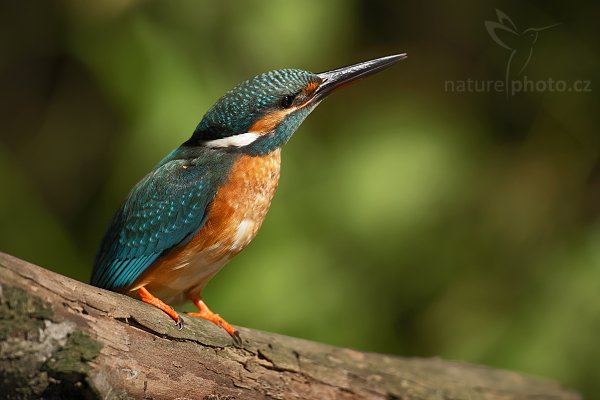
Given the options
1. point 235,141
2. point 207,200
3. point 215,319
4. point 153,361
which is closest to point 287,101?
point 235,141

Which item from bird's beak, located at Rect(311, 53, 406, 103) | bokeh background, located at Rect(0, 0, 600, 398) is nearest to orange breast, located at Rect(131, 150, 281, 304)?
bird's beak, located at Rect(311, 53, 406, 103)

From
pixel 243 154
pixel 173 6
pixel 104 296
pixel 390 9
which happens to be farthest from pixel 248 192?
pixel 390 9

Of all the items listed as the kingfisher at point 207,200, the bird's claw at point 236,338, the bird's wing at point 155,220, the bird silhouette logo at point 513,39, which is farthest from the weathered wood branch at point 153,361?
the bird silhouette logo at point 513,39

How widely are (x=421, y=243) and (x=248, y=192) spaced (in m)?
1.28

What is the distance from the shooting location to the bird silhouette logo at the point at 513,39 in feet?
14.0

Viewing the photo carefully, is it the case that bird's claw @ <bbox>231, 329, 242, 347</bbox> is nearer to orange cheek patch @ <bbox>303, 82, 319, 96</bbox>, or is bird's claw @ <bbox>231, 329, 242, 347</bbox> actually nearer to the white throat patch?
the white throat patch

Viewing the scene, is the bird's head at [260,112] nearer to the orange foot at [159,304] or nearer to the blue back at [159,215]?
the blue back at [159,215]

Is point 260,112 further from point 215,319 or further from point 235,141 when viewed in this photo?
point 215,319

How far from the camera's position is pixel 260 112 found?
117 inches

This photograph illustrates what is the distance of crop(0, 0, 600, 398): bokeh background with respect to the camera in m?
3.71

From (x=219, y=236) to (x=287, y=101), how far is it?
0.58 metres

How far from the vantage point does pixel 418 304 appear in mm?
3922

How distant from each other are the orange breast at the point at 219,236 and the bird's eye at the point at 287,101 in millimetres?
239

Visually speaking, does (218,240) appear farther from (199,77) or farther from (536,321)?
(536,321)
